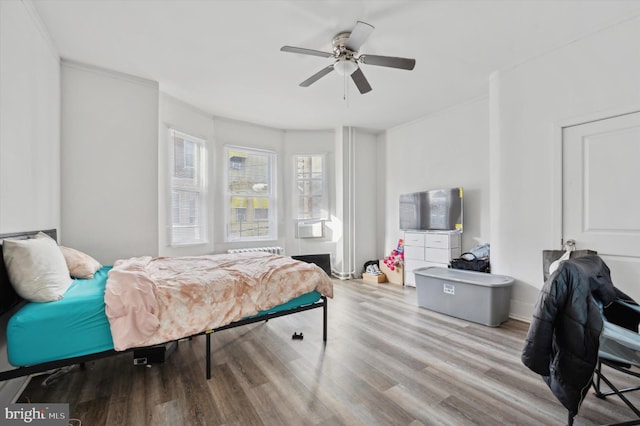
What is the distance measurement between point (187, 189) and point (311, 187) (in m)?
2.26

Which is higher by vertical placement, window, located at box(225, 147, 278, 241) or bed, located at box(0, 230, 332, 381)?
window, located at box(225, 147, 278, 241)

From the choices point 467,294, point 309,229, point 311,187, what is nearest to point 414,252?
point 467,294

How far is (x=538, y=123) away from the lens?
288 cm

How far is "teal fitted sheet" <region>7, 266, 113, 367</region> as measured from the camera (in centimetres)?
145

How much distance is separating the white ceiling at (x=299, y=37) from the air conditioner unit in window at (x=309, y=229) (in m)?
2.34

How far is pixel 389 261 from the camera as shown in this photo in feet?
15.9

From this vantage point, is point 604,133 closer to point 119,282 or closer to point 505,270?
point 505,270

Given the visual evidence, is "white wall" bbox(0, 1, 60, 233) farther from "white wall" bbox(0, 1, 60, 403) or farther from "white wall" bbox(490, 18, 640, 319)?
"white wall" bbox(490, 18, 640, 319)

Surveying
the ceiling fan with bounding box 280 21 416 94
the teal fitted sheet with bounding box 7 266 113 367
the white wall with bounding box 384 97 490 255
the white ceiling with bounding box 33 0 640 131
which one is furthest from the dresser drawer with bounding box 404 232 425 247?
the teal fitted sheet with bounding box 7 266 113 367

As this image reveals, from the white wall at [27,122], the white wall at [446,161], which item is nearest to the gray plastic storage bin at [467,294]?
the white wall at [446,161]

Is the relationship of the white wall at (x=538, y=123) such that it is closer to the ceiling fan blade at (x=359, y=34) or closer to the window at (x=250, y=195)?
the ceiling fan blade at (x=359, y=34)

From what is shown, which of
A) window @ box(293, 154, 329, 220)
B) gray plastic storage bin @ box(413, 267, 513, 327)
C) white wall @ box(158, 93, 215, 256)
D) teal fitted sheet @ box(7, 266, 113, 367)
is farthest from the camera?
window @ box(293, 154, 329, 220)

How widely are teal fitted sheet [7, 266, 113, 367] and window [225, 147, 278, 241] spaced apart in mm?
3100

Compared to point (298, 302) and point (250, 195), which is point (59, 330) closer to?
point (298, 302)
